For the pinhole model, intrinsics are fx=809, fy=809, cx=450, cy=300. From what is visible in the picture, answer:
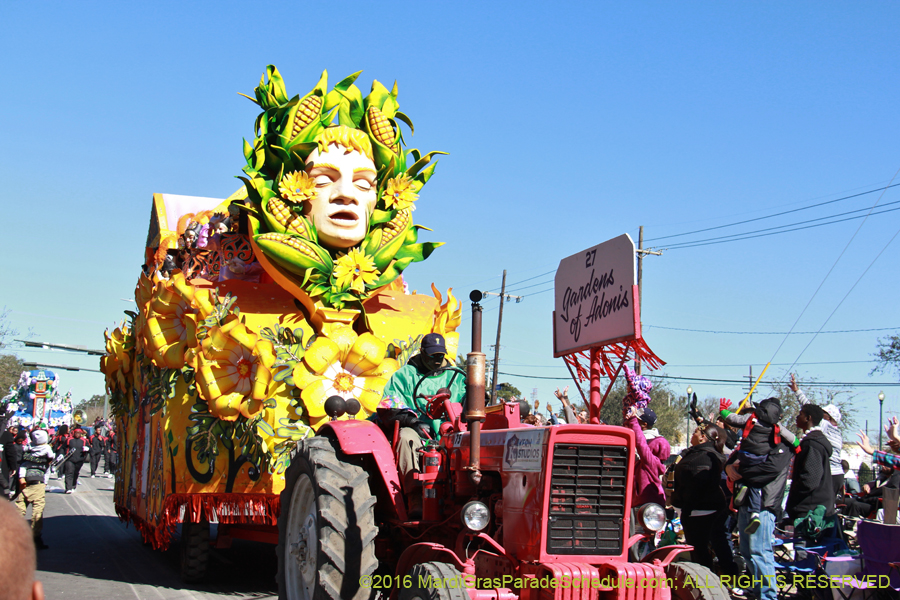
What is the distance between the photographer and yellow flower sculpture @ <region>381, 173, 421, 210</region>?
348 inches

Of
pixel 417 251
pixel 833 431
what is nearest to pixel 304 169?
pixel 417 251

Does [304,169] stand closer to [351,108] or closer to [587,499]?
[351,108]

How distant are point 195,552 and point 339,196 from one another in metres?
3.79

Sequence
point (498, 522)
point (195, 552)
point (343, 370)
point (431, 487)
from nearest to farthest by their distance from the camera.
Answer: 1. point (498, 522)
2. point (431, 487)
3. point (195, 552)
4. point (343, 370)

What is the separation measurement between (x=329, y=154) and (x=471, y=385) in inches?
173

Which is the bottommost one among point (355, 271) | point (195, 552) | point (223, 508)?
point (195, 552)

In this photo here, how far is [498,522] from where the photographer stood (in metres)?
5.07

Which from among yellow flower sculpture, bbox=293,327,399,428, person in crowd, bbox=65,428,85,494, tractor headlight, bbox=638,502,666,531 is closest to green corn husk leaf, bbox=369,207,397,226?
yellow flower sculpture, bbox=293,327,399,428

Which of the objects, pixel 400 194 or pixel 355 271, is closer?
pixel 355 271

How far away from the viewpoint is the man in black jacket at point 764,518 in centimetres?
647

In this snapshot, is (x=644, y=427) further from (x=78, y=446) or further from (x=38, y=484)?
(x=78, y=446)

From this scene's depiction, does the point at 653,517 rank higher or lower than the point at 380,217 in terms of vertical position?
lower

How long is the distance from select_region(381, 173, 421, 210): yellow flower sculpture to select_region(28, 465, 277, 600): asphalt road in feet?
13.5

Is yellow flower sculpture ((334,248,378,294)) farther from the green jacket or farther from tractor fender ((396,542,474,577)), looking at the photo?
tractor fender ((396,542,474,577))
